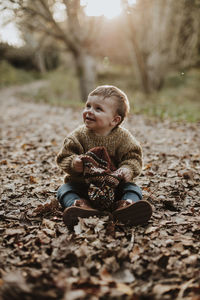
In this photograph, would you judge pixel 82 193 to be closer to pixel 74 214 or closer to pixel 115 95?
pixel 74 214

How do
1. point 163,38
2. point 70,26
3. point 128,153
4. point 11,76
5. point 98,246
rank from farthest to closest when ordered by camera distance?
1. point 11,76
2. point 163,38
3. point 70,26
4. point 128,153
5. point 98,246

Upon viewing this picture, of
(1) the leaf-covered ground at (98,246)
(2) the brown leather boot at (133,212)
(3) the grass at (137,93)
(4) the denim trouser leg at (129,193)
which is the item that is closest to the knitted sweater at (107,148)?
(4) the denim trouser leg at (129,193)

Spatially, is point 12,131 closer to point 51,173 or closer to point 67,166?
point 51,173

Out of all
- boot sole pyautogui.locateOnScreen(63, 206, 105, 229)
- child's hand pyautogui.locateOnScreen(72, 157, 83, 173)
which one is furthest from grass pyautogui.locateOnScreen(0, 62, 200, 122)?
boot sole pyautogui.locateOnScreen(63, 206, 105, 229)

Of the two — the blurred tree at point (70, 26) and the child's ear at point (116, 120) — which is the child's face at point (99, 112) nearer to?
the child's ear at point (116, 120)

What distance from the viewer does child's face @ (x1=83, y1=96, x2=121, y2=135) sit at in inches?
88.0

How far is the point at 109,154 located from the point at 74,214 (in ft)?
2.14

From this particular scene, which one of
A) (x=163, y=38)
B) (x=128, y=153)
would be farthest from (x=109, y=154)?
(x=163, y=38)

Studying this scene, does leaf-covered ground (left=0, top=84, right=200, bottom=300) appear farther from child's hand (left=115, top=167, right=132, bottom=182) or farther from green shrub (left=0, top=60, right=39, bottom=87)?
green shrub (left=0, top=60, right=39, bottom=87)

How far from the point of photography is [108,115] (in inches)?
89.0

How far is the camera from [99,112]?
2236 mm

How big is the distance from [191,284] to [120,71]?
68.0 ft

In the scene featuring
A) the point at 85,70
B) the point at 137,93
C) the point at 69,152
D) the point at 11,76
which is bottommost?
the point at 137,93

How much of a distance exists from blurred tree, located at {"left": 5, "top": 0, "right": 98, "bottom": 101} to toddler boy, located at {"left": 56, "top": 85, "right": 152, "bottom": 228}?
582 centimetres
